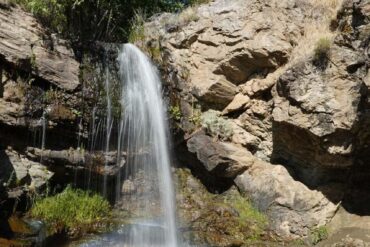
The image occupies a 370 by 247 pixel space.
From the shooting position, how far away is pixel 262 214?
352 inches

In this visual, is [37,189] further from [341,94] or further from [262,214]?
[341,94]

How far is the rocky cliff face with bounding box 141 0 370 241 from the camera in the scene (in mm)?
8312

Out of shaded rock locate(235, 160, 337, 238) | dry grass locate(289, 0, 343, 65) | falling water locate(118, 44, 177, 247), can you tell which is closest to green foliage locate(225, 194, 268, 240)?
shaded rock locate(235, 160, 337, 238)

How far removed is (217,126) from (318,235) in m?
3.09

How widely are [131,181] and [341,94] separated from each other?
4543 mm

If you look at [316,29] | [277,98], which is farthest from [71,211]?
[316,29]

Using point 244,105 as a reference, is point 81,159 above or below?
below

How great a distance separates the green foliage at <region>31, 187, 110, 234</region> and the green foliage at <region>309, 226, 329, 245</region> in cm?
391

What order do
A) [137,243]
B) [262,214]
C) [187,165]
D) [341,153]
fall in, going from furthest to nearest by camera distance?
[187,165] → [262,214] → [341,153] → [137,243]

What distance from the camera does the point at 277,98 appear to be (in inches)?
361

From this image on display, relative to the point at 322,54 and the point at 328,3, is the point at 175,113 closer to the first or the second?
the point at 322,54

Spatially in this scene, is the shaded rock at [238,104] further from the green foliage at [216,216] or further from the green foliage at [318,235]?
the green foliage at [318,235]

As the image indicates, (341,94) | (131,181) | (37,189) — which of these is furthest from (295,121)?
(37,189)

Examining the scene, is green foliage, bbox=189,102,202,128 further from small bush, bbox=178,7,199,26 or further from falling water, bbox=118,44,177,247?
small bush, bbox=178,7,199,26
